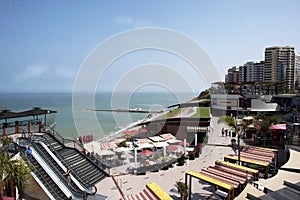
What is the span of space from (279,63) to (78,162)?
9178 centimetres

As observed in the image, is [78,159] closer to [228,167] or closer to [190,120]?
[228,167]

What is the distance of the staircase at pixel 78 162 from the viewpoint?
1254 cm

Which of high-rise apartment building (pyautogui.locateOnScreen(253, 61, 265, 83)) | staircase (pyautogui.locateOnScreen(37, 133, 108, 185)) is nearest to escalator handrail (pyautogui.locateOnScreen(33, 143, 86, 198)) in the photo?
staircase (pyautogui.locateOnScreen(37, 133, 108, 185))

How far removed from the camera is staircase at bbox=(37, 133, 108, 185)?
1254 cm

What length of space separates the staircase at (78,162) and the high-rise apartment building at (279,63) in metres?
89.5

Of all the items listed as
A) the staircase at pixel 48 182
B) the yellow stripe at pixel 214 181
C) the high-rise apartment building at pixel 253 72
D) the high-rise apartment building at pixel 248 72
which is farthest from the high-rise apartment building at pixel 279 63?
the staircase at pixel 48 182

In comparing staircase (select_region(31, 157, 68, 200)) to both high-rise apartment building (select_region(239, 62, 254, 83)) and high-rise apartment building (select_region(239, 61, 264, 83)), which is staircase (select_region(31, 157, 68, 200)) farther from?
high-rise apartment building (select_region(239, 62, 254, 83))

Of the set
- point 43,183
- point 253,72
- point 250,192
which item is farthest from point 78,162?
point 253,72

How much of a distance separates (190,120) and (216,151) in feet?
22.6

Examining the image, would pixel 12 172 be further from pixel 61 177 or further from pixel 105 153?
pixel 105 153

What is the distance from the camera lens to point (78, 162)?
44.9 feet

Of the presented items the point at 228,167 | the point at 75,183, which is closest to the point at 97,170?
the point at 75,183

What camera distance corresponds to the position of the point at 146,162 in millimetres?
15188

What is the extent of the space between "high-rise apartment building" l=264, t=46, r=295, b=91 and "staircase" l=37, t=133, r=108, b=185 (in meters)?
89.5
